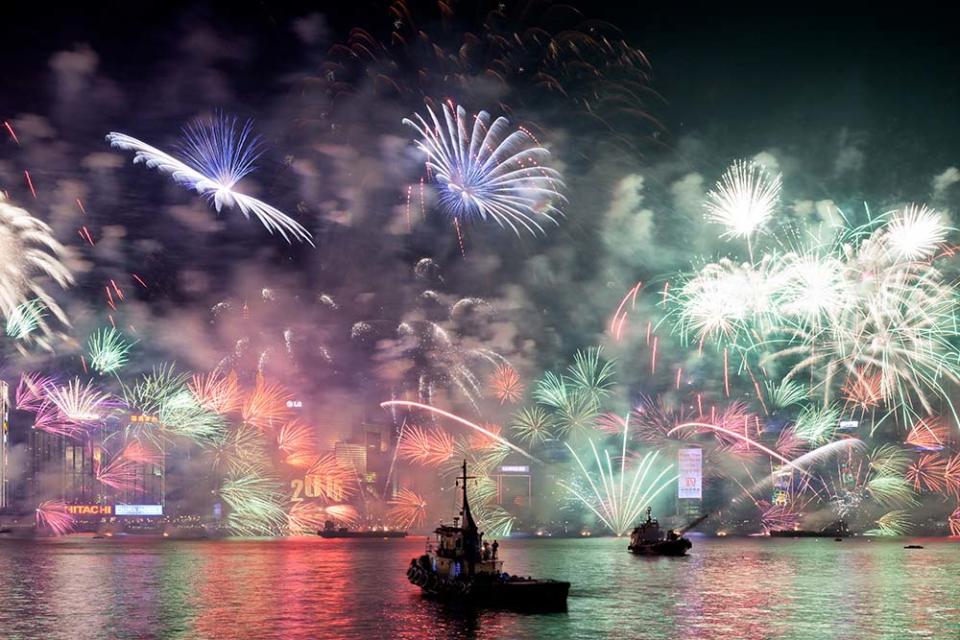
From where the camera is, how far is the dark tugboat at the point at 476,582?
92.9 meters

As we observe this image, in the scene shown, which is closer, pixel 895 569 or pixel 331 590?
pixel 331 590

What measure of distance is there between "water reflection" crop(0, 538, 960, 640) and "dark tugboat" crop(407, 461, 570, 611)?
89.1 inches

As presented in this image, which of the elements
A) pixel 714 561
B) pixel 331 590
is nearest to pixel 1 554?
pixel 331 590

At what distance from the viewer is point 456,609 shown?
92.5m

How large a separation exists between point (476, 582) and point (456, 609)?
9.88 ft

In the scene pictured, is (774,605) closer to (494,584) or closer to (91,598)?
(494,584)

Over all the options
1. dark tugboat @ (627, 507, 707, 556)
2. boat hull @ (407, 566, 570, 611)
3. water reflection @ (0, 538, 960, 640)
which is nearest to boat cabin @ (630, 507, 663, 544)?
dark tugboat @ (627, 507, 707, 556)

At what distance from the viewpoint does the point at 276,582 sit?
404 feet

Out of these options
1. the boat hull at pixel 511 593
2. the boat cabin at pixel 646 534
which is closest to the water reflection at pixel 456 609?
the boat hull at pixel 511 593

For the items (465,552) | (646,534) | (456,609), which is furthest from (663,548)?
(456,609)

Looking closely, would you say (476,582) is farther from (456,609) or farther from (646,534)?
(646,534)

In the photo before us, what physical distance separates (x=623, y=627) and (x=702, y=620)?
7.63m

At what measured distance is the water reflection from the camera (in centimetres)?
8100

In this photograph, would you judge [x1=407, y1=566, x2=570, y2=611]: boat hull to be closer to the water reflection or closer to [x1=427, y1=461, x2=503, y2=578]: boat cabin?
[x1=427, y1=461, x2=503, y2=578]: boat cabin
